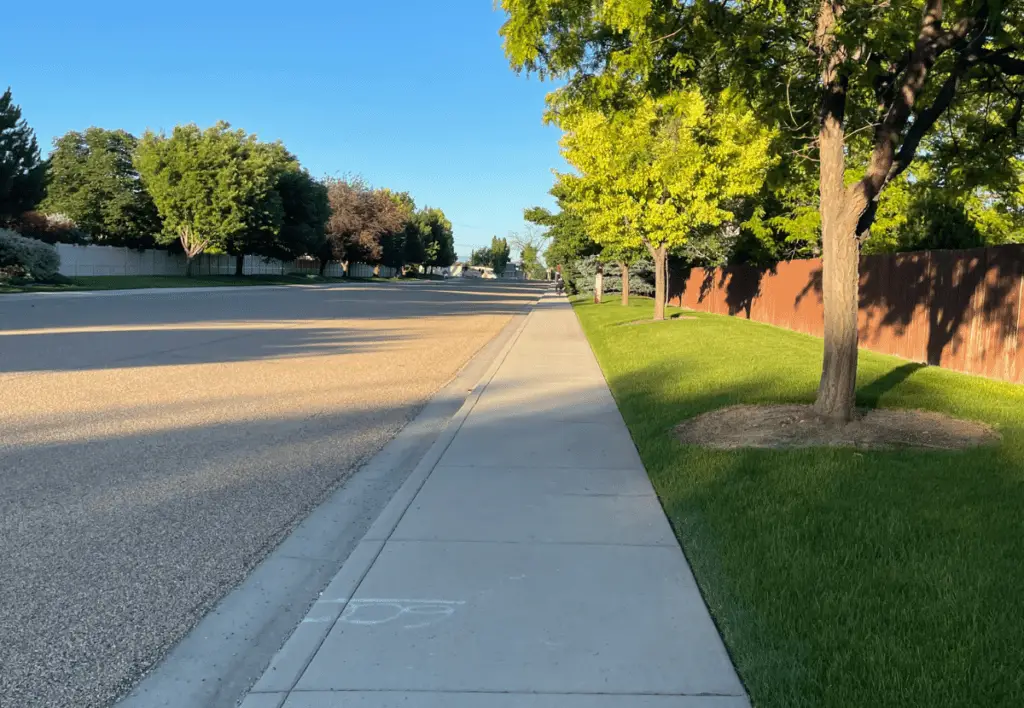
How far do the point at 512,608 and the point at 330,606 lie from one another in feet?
2.84

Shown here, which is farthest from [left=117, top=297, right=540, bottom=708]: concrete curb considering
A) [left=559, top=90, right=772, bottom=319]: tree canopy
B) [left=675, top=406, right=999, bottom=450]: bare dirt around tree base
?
[left=559, top=90, right=772, bottom=319]: tree canopy

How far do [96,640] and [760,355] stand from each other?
505 inches

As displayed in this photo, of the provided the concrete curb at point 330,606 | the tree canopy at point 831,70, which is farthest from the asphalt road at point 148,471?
the tree canopy at point 831,70

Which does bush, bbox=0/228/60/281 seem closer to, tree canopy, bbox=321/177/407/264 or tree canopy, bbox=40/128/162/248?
tree canopy, bbox=40/128/162/248

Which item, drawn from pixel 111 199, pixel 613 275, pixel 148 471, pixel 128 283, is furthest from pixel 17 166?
pixel 148 471

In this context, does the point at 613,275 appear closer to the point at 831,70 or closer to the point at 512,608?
the point at 831,70

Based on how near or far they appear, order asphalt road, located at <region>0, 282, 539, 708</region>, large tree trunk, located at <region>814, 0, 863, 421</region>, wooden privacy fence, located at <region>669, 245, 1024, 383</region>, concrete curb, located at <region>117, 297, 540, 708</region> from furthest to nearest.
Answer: wooden privacy fence, located at <region>669, 245, 1024, 383</region>
large tree trunk, located at <region>814, 0, 863, 421</region>
asphalt road, located at <region>0, 282, 539, 708</region>
concrete curb, located at <region>117, 297, 540, 708</region>

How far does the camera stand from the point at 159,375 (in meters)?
12.1

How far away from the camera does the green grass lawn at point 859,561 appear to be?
10.7 feet

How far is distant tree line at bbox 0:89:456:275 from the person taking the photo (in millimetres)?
56000

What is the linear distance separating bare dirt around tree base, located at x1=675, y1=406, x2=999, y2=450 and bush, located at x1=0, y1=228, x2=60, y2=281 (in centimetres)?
3928

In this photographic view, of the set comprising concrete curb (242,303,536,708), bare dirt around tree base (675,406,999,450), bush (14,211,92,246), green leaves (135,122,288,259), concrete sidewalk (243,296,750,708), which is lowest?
concrete curb (242,303,536,708)

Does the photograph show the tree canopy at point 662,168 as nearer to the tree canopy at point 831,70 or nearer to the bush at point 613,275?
the tree canopy at point 831,70

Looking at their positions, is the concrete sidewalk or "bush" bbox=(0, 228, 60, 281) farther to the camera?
"bush" bbox=(0, 228, 60, 281)
